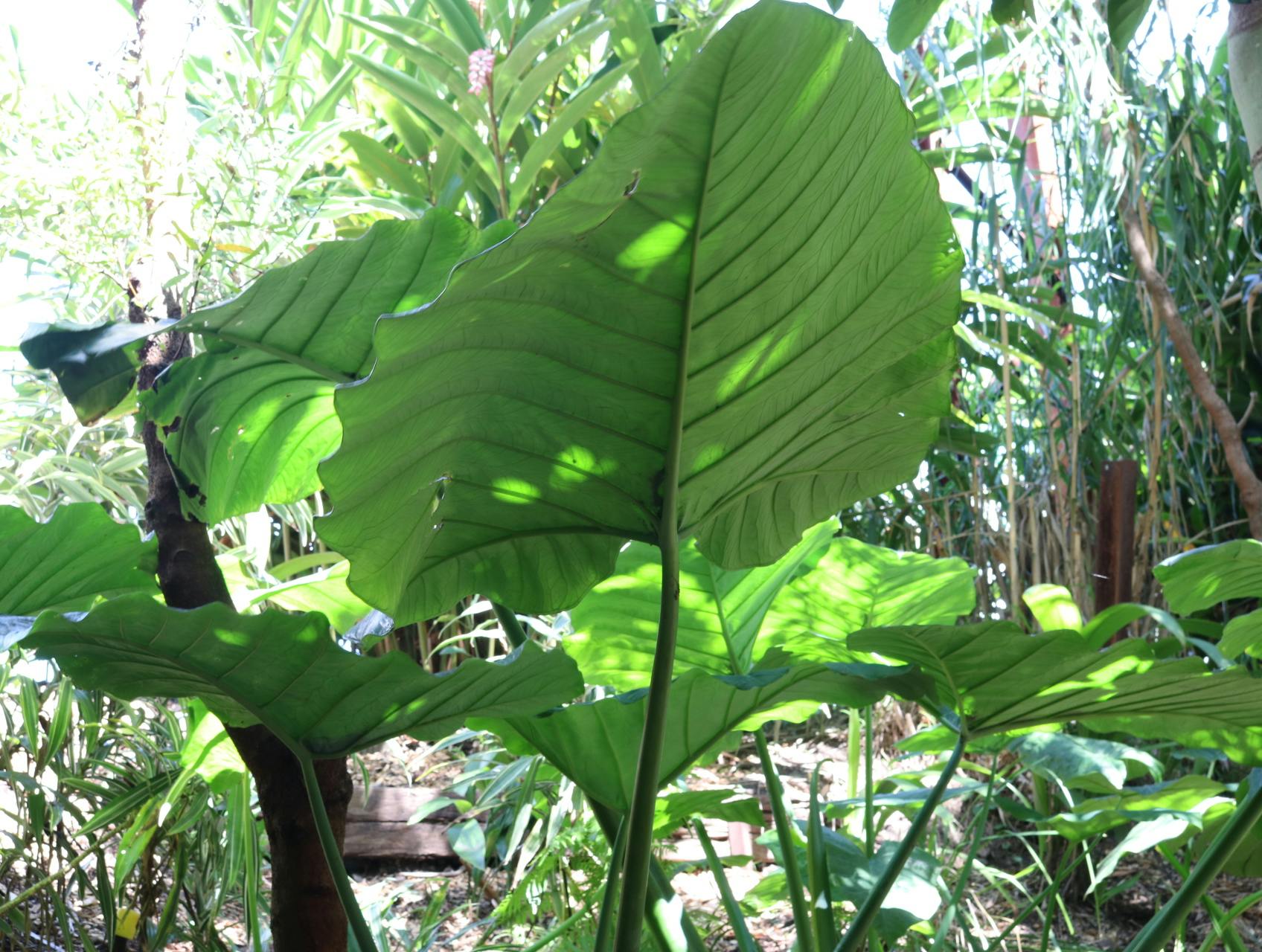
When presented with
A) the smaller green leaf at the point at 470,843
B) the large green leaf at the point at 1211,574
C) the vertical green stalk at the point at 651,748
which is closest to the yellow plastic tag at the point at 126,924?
the smaller green leaf at the point at 470,843

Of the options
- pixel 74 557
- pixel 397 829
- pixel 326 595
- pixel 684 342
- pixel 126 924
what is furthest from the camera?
pixel 397 829

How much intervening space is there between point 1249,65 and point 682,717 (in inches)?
24.4

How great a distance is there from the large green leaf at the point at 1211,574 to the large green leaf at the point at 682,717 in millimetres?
229

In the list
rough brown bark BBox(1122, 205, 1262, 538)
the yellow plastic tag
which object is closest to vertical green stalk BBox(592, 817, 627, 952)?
the yellow plastic tag

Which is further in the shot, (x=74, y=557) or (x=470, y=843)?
(x=470, y=843)

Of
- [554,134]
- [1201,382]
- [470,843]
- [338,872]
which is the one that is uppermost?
[554,134]

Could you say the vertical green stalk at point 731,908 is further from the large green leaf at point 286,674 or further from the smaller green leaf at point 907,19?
the smaller green leaf at point 907,19

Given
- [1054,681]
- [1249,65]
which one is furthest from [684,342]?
[1249,65]

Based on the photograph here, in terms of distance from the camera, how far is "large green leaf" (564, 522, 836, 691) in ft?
2.63

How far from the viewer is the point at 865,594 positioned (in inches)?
34.3

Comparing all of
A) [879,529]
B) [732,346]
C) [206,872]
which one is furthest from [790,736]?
[732,346]

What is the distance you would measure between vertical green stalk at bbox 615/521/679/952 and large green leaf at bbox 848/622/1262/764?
0.13 metres

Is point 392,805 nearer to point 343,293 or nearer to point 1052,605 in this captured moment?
point 1052,605

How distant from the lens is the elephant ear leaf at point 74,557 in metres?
0.66
